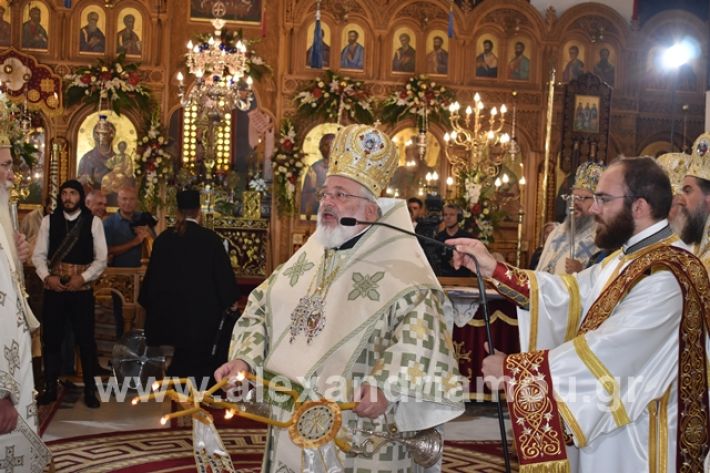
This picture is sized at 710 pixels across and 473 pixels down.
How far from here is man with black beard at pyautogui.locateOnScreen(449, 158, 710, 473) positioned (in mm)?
2938

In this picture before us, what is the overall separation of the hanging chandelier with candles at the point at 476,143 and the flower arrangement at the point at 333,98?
1371 mm

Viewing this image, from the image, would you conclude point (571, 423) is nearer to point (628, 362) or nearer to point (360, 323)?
point (628, 362)

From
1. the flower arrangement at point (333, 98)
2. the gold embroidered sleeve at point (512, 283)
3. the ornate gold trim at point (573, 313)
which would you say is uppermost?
the flower arrangement at point (333, 98)

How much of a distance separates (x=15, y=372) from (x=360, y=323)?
59.4 inches

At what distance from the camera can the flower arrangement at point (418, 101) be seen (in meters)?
13.5

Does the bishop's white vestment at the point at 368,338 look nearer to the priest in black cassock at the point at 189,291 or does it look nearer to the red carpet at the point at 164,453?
the red carpet at the point at 164,453

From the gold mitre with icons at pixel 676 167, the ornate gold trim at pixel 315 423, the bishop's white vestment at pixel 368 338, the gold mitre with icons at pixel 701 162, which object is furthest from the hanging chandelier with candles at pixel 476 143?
the ornate gold trim at pixel 315 423

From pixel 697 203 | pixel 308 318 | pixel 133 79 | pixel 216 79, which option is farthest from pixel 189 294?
pixel 133 79

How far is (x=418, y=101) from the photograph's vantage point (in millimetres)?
13547

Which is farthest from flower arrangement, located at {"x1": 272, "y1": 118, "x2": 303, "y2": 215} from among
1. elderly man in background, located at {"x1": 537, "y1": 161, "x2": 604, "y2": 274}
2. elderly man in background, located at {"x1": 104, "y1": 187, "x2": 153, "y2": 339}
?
elderly man in background, located at {"x1": 537, "y1": 161, "x2": 604, "y2": 274}

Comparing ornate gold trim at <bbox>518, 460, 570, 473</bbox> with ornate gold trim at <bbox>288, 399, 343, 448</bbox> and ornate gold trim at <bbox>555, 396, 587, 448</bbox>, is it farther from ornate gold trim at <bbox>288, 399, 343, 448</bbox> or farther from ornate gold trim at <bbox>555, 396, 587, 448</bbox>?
ornate gold trim at <bbox>288, 399, 343, 448</bbox>

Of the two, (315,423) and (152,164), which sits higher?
(152,164)

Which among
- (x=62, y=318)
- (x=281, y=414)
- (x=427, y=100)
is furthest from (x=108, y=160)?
(x=281, y=414)

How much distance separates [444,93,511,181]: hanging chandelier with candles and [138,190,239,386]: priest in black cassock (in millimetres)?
4298
